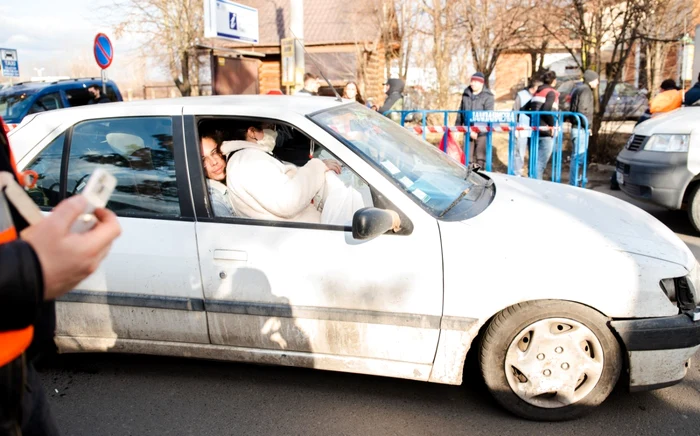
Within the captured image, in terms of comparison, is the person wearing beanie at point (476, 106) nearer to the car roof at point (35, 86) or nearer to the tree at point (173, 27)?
the car roof at point (35, 86)

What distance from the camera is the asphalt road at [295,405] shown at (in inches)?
126

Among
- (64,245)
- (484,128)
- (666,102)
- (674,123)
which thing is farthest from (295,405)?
(666,102)

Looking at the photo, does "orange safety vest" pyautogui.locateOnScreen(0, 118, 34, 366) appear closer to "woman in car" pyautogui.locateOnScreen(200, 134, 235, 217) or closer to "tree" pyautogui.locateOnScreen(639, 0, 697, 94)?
"woman in car" pyautogui.locateOnScreen(200, 134, 235, 217)

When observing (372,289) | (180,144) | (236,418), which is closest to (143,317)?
(236,418)

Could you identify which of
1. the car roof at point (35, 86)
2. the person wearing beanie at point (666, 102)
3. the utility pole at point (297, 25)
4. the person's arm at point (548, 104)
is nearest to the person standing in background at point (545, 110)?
the person's arm at point (548, 104)

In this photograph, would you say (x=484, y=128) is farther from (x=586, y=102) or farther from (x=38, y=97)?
(x=38, y=97)

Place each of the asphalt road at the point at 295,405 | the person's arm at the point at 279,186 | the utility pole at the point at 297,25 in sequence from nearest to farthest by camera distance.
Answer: the asphalt road at the point at 295,405 < the person's arm at the point at 279,186 < the utility pole at the point at 297,25

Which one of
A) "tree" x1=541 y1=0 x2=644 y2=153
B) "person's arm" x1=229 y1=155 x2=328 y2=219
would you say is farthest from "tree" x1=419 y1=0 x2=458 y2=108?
"person's arm" x1=229 y1=155 x2=328 y2=219

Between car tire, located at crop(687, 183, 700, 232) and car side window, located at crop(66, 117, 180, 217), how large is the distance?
18.6ft

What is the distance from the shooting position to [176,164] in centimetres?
349

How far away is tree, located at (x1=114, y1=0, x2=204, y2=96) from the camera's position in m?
20.5

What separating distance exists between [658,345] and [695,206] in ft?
14.5

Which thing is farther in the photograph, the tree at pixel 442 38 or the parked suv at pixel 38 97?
the tree at pixel 442 38

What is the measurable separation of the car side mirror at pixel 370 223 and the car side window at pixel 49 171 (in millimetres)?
1847
